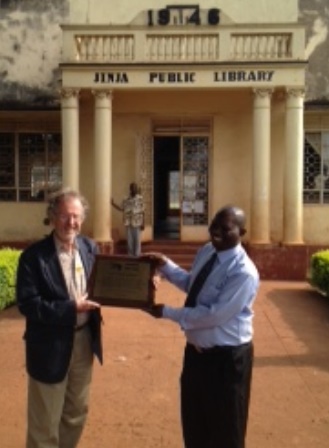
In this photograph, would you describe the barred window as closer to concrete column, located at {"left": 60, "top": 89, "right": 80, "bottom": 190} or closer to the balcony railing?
the balcony railing

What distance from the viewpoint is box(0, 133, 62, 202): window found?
44.8ft

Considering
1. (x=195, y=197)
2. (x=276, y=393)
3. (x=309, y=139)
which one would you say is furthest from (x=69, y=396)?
(x=309, y=139)

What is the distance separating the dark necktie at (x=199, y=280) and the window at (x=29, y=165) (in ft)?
35.5

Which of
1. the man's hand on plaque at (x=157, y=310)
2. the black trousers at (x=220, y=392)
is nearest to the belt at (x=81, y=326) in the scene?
the man's hand on plaque at (x=157, y=310)

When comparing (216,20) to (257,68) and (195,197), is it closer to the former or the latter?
(257,68)

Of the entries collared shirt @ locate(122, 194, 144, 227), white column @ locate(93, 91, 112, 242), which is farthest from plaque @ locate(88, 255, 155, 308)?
white column @ locate(93, 91, 112, 242)

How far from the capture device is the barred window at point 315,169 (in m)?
13.2

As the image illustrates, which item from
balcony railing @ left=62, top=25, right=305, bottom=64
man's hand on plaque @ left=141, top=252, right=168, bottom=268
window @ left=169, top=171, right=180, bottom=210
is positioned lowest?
man's hand on plaque @ left=141, top=252, right=168, bottom=268

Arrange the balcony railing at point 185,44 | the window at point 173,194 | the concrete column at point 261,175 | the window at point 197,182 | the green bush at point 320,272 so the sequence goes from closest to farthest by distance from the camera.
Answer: the green bush at point 320,272, the balcony railing at point 185,44, the concrete column at point 261,175, the window at point 197,182, the window at point 173,194

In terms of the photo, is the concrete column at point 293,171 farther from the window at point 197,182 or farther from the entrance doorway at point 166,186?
the entrance doorway at point 166,186

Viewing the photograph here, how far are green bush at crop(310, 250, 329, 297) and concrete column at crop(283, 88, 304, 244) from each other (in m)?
1.64

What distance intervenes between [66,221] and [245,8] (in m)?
11.3

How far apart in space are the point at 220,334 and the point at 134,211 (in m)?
8.61

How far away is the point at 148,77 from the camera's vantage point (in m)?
11.4
